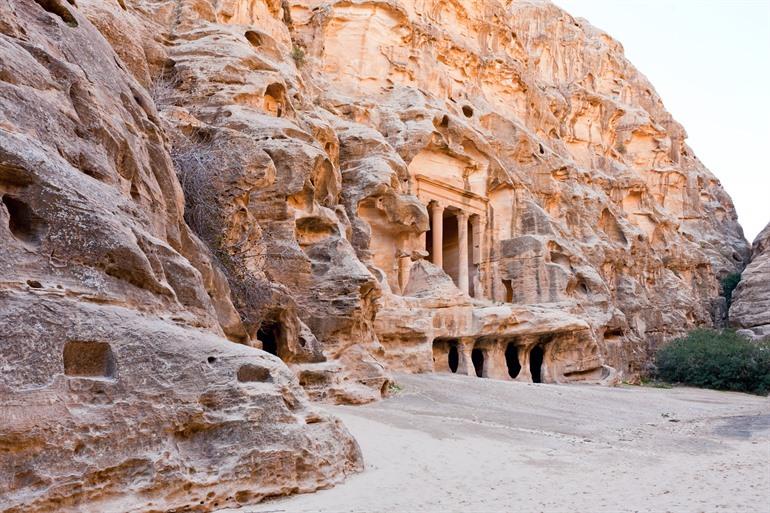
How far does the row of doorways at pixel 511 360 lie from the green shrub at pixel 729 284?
2563 cm

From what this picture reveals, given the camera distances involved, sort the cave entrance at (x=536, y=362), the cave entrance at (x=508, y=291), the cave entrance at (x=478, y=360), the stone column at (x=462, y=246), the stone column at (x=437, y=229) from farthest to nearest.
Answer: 1. the cave entrance at (x=508, y=291)
2. the stone column at (x=462, y=246)
3. the stone column at (x=437, y=229)
4. the cave entrance at (x=536, y=362)
5. the cave entrance at (x=478, y=360)

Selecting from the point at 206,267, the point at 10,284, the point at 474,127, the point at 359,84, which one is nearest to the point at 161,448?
the point at 10,284

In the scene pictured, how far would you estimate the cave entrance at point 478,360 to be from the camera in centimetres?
2383

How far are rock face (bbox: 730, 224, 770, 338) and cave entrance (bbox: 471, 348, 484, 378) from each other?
69.2 ft

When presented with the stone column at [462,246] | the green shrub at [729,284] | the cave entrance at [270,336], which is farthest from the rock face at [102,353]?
the green shrub at [729,284]

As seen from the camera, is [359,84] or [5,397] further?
[359,84]

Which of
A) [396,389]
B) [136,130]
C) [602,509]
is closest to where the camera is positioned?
[602,509]

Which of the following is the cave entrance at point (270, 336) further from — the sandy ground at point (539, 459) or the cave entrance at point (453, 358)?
the cave entrance at point (453, 358)

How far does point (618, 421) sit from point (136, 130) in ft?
35.0

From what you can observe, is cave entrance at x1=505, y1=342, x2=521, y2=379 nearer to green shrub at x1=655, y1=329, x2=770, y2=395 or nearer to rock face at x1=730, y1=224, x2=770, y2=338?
green shrub at x1=655, y1=329, x2=770, y2=395

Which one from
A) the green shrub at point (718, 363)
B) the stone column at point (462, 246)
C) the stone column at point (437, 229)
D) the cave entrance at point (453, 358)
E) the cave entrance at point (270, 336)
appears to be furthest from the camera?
the stone column at point (462, 246)

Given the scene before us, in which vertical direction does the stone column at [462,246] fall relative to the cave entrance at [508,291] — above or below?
above

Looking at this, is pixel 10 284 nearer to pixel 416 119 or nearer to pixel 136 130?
pixel 136 130

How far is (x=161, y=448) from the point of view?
17.8ft
